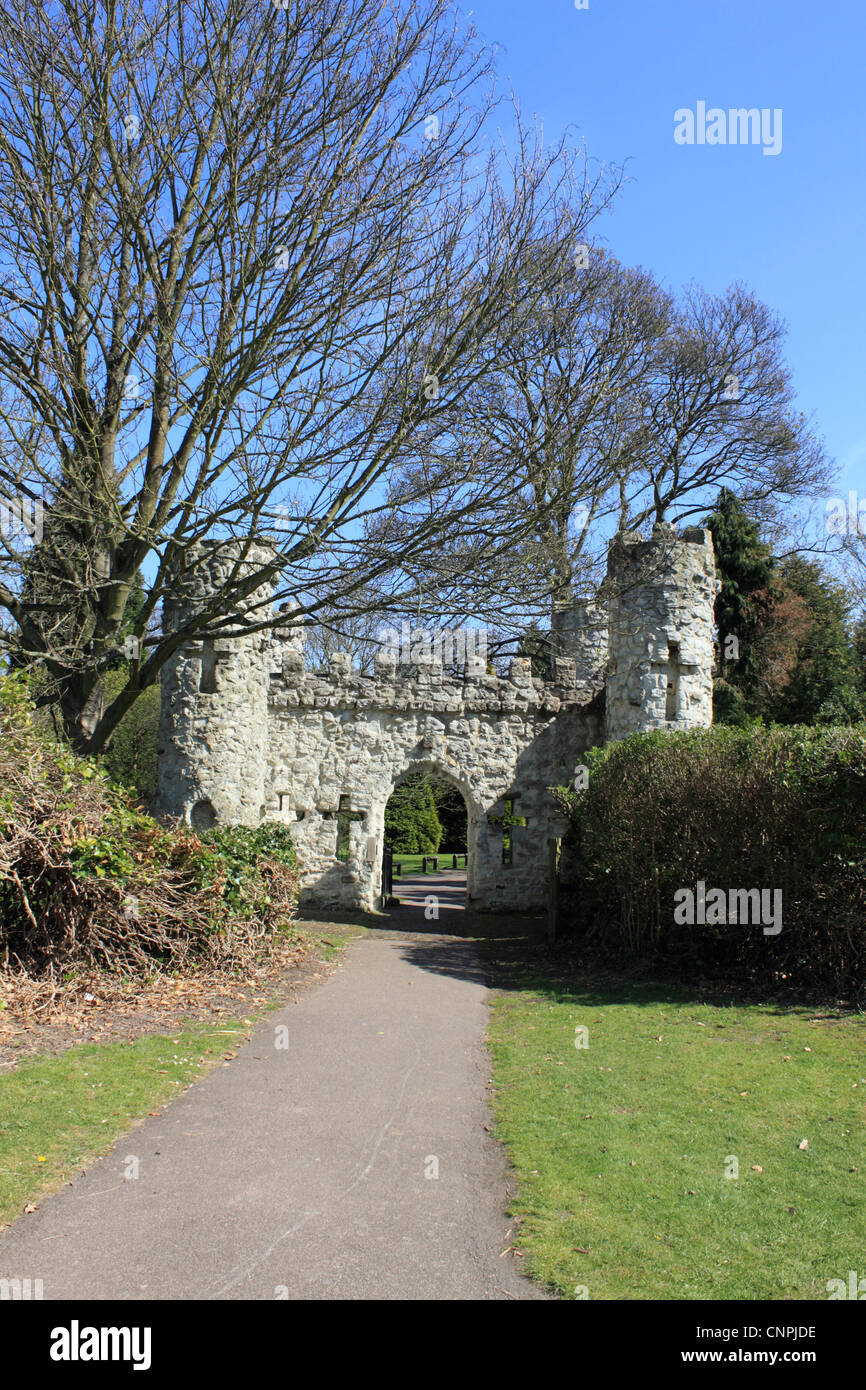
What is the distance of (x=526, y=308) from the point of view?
9.94 metres

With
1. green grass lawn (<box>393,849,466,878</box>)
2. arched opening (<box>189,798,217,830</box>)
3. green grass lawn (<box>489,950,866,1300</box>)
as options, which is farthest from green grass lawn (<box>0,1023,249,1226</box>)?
green grass lawn (<box>393,849,466,878</box>)

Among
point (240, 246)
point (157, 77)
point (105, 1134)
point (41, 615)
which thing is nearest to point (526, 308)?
point (240, 246)

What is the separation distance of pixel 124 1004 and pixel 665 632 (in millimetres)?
9823

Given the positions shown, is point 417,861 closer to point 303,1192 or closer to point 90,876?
point 90,876

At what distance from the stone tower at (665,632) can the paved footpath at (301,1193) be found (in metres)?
8.05

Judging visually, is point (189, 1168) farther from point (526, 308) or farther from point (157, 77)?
Answer: point (157, 77)

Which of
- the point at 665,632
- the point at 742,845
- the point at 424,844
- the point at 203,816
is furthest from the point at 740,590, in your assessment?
the point at 203,816

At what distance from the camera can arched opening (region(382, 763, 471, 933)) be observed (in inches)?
784

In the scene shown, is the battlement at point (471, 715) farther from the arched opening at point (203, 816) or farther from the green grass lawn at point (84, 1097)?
the green grass lawn at point (84, 1097)

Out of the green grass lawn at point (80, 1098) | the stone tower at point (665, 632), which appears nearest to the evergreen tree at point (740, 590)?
the stone tower at point (665, 632)

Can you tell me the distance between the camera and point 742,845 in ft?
33.8

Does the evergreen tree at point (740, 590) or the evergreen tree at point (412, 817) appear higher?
the evergreen tree at point (740, 590)

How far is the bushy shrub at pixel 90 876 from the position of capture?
881cm

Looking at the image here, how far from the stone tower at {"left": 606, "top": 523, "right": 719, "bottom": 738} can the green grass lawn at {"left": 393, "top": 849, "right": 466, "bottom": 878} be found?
1495 cm
